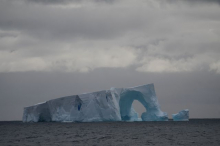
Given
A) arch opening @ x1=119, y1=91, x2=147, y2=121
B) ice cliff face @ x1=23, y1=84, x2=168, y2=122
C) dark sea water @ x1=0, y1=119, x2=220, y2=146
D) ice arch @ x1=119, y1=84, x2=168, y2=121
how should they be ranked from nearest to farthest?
dark sea water @ x1=0, y1=119, x2=220, y2=146 → ice cliff face @ x1=23, y1=84, x2=168, y2=122 → ice arch @ x1=119, y1=84, x2=168, y2=121 → arch opening @ x1=119, y1=91, x2=147, y2=121

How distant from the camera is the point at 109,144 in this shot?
20125 mm

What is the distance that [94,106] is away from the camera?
35.0m

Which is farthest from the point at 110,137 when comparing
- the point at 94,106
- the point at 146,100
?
the point at 146,100

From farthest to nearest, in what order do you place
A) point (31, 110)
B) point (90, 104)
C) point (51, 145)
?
point (31, 110)
point (90, 104)
point (51, 145)

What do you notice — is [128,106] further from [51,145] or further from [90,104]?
[51,145]

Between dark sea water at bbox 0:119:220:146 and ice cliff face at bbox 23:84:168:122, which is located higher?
ice cliff face at bbox 23:84:168:122

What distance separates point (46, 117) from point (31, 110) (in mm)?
1744

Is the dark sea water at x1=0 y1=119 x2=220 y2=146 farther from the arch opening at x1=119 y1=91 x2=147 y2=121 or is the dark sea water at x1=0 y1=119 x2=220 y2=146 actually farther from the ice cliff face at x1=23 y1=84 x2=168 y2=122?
the arch opening at x1=119 y1=91 x2=147 y2=121

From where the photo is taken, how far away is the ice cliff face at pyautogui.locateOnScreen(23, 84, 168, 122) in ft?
115

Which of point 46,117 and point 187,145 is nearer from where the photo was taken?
point 187,145

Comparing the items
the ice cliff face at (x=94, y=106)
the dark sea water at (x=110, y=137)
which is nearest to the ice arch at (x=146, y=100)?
the ice cliff face at (x=94, y=106)

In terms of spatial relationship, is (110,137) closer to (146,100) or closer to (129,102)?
(146,100)

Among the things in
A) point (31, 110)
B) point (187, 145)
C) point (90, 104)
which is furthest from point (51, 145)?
point (31, 110)

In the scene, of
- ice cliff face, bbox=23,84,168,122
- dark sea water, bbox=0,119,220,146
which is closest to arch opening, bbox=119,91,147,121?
ice cliff face, bbox=23,84,168,122
